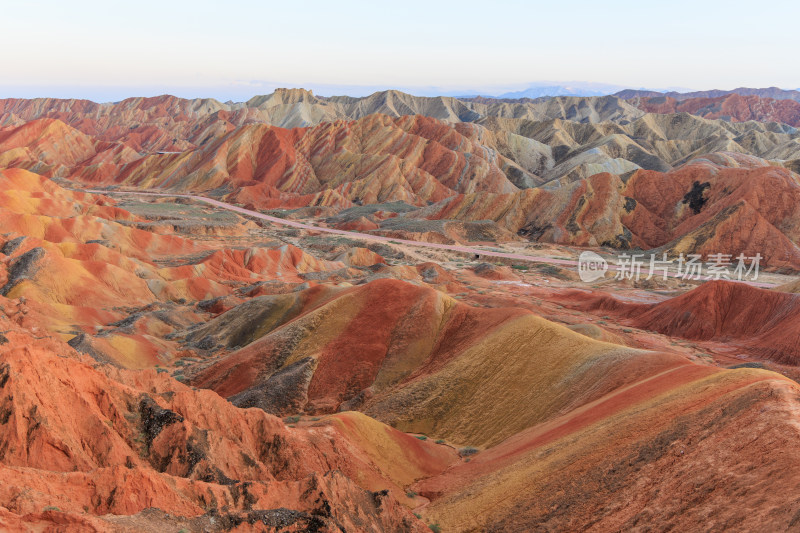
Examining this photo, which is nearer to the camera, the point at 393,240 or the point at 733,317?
the point at 733,317

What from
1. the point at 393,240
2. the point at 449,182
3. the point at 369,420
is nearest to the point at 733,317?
the point at 369,420

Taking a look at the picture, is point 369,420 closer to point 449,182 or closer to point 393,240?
point 393,240

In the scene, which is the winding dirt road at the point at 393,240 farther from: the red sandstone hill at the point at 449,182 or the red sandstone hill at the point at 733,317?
the red sandstone hill at the point at 733,317

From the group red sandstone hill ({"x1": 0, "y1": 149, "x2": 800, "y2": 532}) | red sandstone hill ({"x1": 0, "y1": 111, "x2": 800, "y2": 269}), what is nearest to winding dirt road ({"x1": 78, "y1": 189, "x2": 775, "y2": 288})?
red sandstone hill ({"x1": 0, "y1": 111, "x2": 800, "y2": 269})

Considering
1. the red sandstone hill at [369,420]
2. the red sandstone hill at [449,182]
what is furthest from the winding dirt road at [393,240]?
the red sandstone hill at [369,420]

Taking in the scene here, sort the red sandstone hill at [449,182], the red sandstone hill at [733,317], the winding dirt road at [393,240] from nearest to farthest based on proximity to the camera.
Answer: the red sandstone hill at [733,317] → the winding dirt road at [393,240] → the red sandstone hill at [449,182]

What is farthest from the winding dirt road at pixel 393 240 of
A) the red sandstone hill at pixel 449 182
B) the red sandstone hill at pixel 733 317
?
the red sandstone hill at pixel 733 317

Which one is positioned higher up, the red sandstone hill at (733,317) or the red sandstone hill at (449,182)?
the red sandstone hill at (449,182)

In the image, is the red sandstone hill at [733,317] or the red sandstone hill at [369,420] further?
the red sandstone hill at [733,317]

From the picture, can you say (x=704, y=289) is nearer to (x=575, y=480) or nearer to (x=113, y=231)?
(x=575, y=480)

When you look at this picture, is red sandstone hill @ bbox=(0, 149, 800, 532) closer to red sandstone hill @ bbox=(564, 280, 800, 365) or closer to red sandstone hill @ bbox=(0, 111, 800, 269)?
red sandstone hill @ bbox=(564, 280, 800, 365)

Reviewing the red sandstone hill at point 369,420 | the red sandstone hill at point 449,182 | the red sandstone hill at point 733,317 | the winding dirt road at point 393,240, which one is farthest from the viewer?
the red sandstone hill at point 449,182

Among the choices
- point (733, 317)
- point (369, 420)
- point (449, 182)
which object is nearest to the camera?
point (369, 420)
